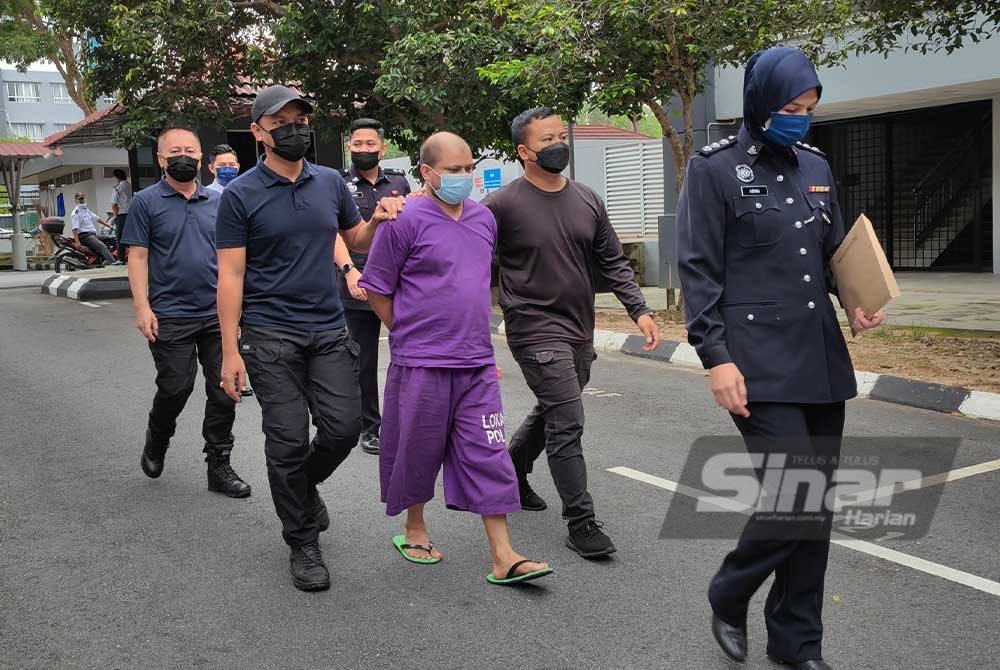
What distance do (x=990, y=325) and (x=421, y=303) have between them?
841cm

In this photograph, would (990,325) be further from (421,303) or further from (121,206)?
(121,206)

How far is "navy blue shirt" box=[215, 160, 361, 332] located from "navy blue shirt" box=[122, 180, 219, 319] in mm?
1435

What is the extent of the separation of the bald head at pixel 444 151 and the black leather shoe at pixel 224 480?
2.29m

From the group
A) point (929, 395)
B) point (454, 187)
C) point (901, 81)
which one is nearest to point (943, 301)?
point (901, 81)

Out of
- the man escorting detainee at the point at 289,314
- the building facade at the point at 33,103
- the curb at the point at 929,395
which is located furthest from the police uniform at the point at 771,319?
the building facade at the point at 33,103

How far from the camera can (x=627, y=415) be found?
7523mm

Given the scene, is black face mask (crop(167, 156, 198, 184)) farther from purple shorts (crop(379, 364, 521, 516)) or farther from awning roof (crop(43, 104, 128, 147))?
awning roof (crop(43, 104, 128, 147))

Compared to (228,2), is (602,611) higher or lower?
lower

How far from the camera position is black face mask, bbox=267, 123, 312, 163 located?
440 cm

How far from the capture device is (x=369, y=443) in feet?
21.7

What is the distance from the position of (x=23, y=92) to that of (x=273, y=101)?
8272 centimetres

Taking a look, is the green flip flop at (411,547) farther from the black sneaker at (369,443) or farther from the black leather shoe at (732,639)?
the black sneaker at (369,443)

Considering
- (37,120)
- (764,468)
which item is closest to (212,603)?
(764,468)

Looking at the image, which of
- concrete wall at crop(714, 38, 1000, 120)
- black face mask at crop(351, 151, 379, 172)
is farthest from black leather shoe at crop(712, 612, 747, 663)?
concrete wall at crop(714, 38, 1000, 120)
